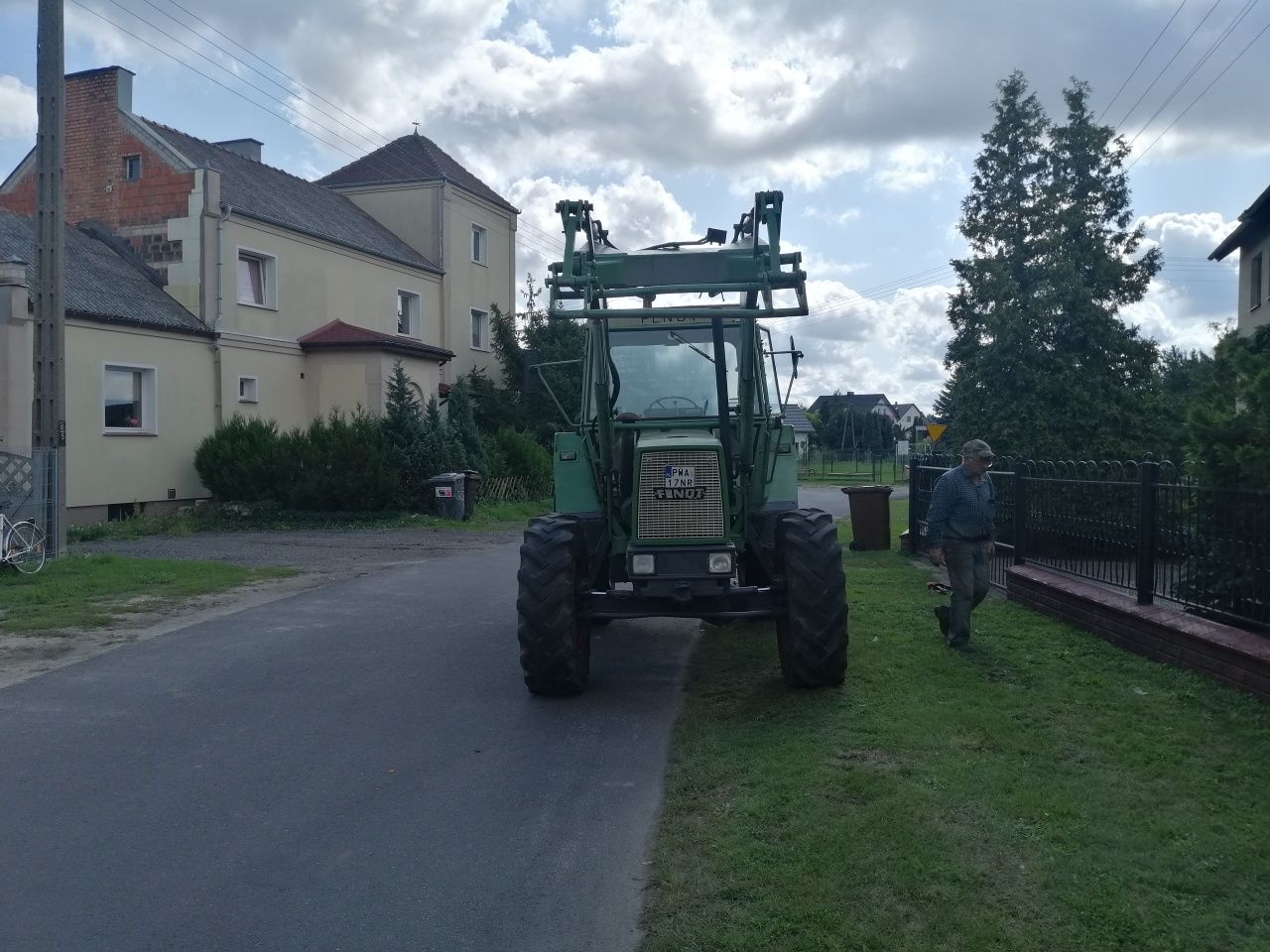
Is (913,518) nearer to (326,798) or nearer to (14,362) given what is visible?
(326,798)

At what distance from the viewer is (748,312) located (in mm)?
7816

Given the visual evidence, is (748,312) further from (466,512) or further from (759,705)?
(466,512)

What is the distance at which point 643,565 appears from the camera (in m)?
7.95

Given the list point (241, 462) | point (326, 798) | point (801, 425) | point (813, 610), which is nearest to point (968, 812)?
point (813, 610)

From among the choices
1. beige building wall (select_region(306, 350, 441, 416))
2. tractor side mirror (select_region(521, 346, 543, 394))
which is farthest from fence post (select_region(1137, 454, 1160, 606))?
beige building wall (select_region(306, 350, 441, 416))

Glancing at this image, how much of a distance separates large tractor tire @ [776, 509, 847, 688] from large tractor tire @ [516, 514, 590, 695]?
1404 mm

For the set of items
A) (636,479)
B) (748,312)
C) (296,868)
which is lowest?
(296,868)

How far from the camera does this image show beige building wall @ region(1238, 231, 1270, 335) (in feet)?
86.6

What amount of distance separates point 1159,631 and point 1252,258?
23221 millimetres

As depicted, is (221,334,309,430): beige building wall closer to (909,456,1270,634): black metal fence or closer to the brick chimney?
the brick chimney

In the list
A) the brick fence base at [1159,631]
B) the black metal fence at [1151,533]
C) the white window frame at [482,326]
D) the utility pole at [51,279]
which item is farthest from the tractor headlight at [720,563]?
the white window frame at [482,326]

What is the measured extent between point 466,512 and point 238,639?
14.8m

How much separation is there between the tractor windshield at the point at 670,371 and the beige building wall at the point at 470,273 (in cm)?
2663

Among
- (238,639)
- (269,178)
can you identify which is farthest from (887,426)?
(238,639)
